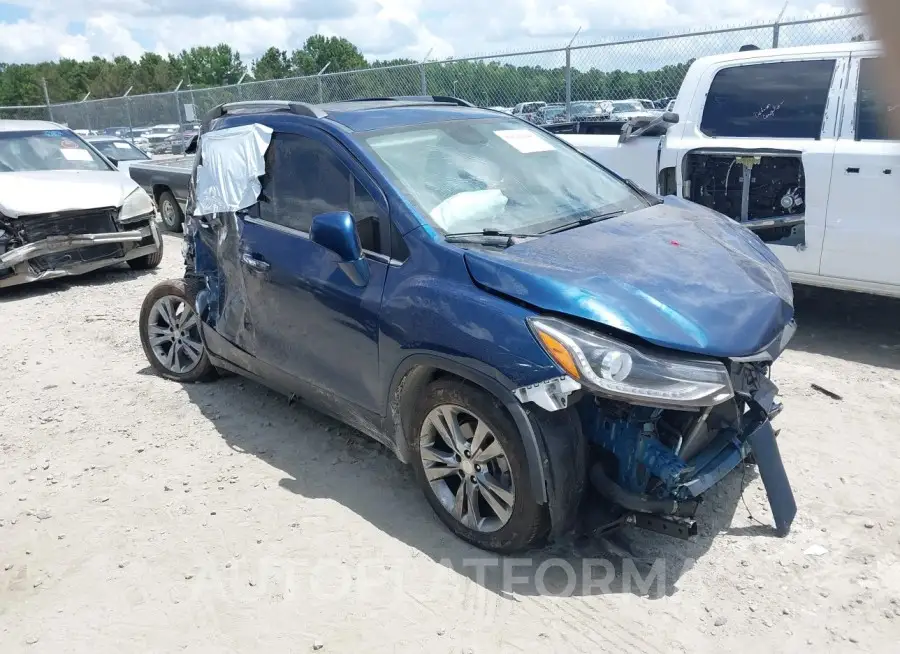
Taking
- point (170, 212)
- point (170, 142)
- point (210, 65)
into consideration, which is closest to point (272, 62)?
point (210, 65)

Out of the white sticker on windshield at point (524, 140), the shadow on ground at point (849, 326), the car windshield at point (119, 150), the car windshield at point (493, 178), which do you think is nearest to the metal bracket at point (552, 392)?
the car windshield at point (493, 178)

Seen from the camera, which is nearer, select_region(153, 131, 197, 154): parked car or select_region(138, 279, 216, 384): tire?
select_region(138, 279, 216, 384): tire

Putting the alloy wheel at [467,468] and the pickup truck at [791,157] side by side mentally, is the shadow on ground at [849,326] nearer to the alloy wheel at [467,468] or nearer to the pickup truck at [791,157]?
the pickup truck at [791,157]

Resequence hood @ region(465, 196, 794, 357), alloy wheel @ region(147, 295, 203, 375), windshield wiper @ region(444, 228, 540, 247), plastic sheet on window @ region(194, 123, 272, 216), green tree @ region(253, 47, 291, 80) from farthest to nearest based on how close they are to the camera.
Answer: green tree @ region(253, 47, 291, 80), alloy wheel @ region(147, 295, 203, 375), plastic sheet on window @ region(194, 123, 272, 216), windshield wiper @ region(444, 228, 540, 247), hood @ region(465, 196, 794, 357)

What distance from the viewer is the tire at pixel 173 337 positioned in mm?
5066

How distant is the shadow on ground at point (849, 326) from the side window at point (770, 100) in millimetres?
1462

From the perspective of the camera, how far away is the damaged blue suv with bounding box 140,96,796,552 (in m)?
2.76

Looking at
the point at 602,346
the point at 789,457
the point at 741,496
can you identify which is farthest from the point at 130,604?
the point at 789,457

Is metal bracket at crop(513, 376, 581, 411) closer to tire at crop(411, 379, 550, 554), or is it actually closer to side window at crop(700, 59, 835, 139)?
tire at crop(411, 379, 550, 554)

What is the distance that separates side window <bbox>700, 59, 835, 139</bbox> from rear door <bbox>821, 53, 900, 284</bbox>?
8.5 inches

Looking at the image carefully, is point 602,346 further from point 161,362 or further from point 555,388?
point 161,362

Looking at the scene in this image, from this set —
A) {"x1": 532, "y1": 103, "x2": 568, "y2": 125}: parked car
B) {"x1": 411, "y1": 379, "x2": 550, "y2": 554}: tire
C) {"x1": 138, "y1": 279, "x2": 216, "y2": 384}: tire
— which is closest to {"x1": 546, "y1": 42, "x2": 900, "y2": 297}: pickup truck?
{"x1": 411, "y1": 379, "x2": 550, "y2": 554}: tire

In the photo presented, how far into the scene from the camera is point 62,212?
768 cm

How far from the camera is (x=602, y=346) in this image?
269 cm
